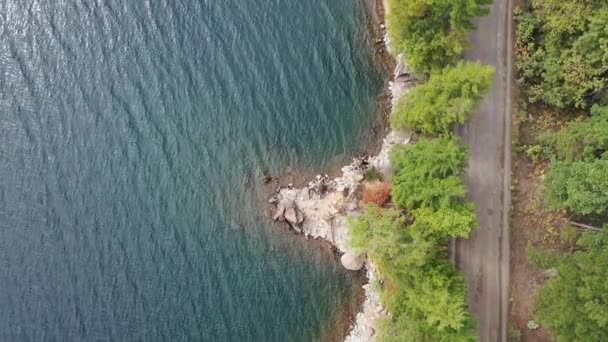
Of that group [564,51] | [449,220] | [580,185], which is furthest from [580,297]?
[564,51]

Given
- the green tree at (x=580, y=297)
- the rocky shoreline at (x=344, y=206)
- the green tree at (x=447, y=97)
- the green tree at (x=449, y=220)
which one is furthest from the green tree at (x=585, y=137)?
the rocky shoreline at (x=344, y=206)

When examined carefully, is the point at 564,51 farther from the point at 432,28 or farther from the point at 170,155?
the point at 170,155

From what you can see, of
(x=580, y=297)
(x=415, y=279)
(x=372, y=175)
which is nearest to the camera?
(x=580, y=297)

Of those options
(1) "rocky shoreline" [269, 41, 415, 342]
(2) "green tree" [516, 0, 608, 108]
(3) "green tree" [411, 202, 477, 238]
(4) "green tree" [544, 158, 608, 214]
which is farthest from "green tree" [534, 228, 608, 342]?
(1) "rocky shoreline" [269, 41, 415, 342]

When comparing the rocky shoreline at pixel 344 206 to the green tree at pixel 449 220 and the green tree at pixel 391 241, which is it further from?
the green tree at pixel 449 220

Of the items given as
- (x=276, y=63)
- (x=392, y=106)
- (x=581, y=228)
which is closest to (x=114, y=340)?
(x=276, y=63)

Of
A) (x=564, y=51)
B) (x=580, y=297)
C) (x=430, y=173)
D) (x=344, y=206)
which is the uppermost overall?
(x=564, y=51)
